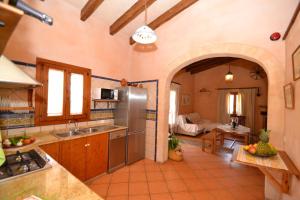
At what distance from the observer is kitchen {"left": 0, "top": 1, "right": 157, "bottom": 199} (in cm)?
109

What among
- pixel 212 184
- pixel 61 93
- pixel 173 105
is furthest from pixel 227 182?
pixel 173 105

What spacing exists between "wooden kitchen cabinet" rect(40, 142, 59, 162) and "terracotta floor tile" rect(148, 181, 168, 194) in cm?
154

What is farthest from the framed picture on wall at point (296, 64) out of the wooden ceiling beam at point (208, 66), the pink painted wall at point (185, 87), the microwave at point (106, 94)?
the wooden ceiling beam at point (208, 66)

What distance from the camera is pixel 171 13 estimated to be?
10.2ft

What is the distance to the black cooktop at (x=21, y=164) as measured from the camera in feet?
3.71

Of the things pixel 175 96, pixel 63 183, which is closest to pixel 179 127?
pixel 175 96

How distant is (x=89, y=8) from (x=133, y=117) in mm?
2241

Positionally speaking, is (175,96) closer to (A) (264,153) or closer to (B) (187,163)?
(B) (187,163)

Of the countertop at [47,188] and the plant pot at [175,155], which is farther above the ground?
the countertop at [47,188]

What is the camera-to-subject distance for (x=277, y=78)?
225 centimetres

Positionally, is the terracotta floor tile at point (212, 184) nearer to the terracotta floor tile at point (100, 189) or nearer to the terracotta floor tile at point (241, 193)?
the terracotta floor tile at point (241, 193)

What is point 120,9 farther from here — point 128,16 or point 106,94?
point 106,94

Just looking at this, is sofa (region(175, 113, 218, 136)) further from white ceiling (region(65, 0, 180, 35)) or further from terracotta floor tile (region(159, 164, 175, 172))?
white ceiling (region(65, 0, 180, 35))

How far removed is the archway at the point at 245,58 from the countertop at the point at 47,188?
2502 mm
